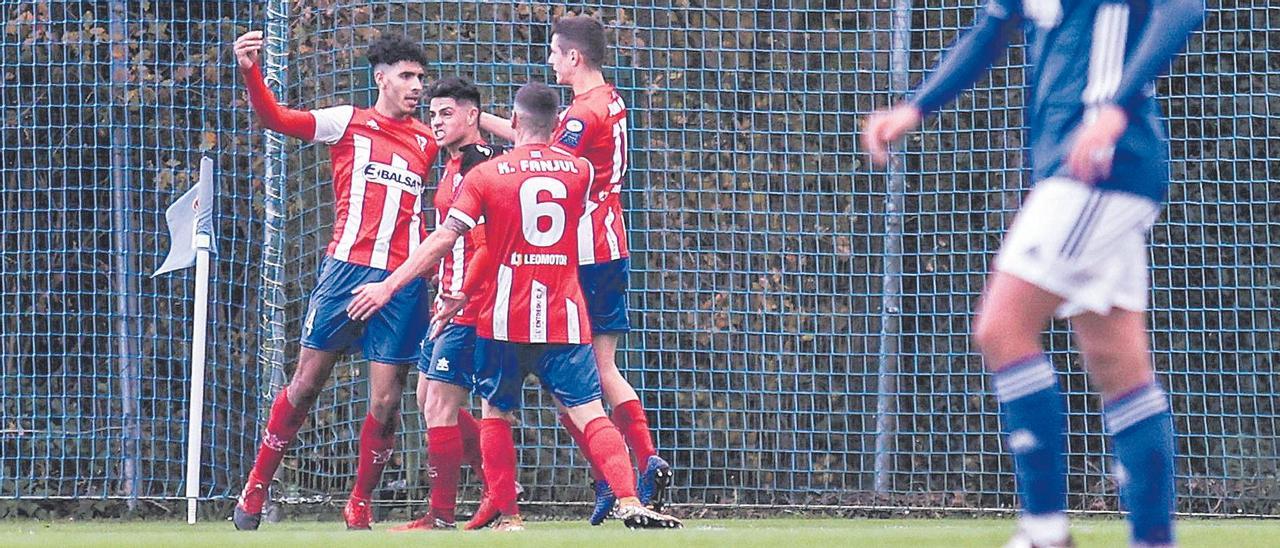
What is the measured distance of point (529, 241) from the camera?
569cm

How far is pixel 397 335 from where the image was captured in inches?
254

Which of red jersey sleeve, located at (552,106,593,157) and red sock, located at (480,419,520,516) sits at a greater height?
red jersey sleeve, located at (552,106,593,157)

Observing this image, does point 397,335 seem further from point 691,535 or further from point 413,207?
point 691,535

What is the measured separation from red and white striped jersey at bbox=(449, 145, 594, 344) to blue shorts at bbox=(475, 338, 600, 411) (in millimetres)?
43

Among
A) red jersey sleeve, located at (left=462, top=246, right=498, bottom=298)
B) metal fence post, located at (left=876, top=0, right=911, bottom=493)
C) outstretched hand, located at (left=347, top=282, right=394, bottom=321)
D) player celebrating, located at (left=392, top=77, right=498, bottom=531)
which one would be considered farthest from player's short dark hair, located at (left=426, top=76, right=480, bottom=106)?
metal fence post, located at (left=876, top=0, right=911, bottom=493)

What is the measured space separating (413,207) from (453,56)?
1805 millimetres

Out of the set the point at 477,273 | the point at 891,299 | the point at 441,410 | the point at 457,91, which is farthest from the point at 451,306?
the point at 891,299

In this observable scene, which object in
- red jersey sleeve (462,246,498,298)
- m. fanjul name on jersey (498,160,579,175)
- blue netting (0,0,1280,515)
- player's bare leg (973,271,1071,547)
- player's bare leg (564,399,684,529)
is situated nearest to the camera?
player's bare leg (973,271,1071,547)

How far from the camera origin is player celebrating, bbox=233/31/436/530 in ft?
21.1

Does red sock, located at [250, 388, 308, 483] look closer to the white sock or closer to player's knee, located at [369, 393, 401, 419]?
player's knee, located at [369, 393, 401, 419]

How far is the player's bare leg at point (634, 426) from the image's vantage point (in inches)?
241

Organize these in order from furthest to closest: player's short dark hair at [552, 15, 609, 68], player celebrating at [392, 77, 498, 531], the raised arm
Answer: player's short dark hair at [552, 15, 609, 68]
player celebrating at [392, 77, 498, 531]
the raised arm

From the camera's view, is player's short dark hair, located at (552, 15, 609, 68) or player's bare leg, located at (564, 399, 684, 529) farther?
player's short dark hair, located at (552, 15, 609, 68)

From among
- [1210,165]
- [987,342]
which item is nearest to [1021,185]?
[1210,165]
